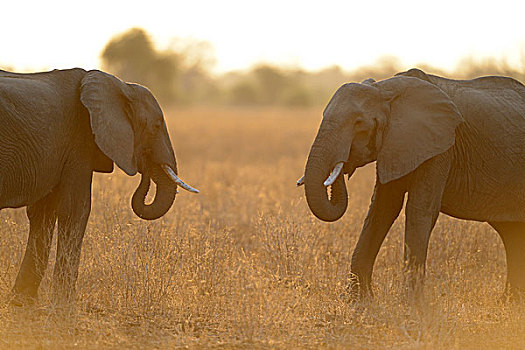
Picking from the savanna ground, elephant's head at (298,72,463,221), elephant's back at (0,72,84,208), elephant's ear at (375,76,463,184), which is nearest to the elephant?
elephant's back at (0,72,84,208)

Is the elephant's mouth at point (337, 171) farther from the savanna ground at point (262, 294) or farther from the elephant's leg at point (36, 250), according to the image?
the elephant's leg at point (36, 250)

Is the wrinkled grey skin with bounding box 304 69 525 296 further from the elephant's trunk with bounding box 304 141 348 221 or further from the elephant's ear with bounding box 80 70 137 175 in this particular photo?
the elephant's ear with bounding box 80 70 137 175

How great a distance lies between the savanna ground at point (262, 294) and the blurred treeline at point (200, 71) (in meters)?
23.0

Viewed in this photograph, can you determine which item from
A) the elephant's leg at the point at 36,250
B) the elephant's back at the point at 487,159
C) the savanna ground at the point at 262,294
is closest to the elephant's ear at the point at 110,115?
the elephant's leg at the point at 36,250

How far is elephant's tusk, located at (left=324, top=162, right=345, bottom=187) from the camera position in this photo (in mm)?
6146

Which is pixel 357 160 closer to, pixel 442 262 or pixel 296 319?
pixel 296 319

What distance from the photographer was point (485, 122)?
684 cm

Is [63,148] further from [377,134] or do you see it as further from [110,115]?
[377,134]

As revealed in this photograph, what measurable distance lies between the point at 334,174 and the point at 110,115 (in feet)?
6.18

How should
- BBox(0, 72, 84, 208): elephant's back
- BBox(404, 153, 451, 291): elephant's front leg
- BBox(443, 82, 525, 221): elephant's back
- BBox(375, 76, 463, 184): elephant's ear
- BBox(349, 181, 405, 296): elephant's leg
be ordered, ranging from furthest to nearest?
BBox(349, 181, 405, 296): elephant's leg
BBox(443, 82, 525, 221): elephant's back
BBox(404, 153, 451, 291): elephant's front leg
BBox(375, 76, 463, 184): elephant's ear
BBox(0, 72, 84, 208): elephant's back

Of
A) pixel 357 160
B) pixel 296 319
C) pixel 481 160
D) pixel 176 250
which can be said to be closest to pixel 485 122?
pixel 481 160

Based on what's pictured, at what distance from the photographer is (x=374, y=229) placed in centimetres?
698

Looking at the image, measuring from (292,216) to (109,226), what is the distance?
1.82 metres

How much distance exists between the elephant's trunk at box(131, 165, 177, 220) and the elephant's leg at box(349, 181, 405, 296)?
1730 millimetres
